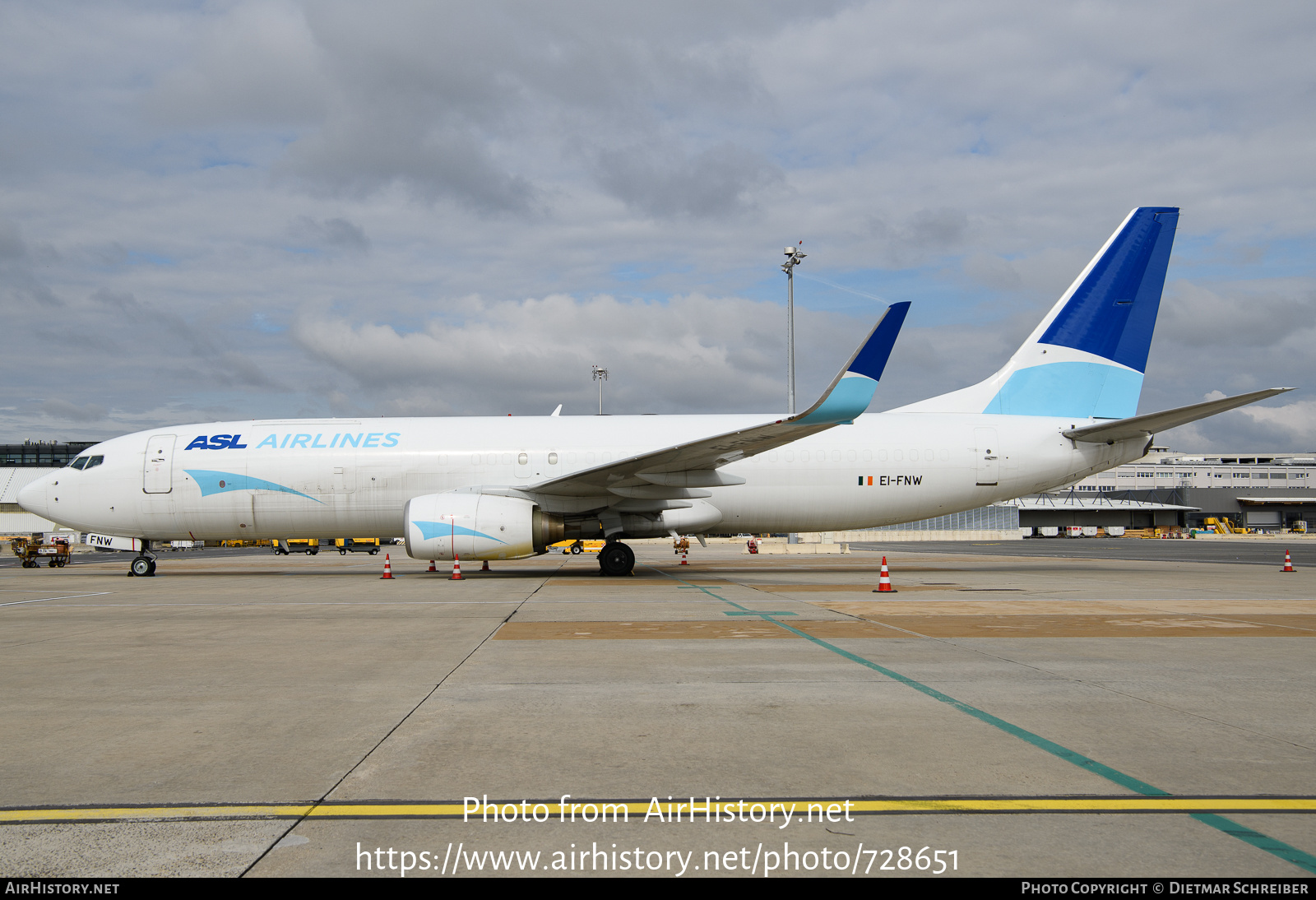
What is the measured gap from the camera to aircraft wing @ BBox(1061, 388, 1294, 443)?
16302 millimetres

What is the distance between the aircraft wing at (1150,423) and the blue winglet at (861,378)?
21.7 ft

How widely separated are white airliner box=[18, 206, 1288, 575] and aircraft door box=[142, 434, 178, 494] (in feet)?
0.14

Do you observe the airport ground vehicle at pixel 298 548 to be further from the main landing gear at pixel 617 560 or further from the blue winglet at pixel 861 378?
the blue winglet at pixel 861 378

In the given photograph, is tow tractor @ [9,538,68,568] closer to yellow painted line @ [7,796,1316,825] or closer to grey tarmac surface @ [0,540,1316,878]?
grey tarmac surface @ [0,540,1316,878]

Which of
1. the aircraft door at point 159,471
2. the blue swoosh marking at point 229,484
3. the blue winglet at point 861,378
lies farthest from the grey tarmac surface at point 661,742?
the aircraft door at point 159,471

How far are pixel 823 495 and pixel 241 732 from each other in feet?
52.0

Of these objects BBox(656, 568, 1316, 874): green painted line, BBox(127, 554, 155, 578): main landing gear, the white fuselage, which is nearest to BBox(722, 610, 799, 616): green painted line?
BBox(656, 568, 1316, 874): green painted line

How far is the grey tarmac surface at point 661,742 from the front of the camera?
3127 mm

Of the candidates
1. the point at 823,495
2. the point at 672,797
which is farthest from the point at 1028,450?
the point at 672,797

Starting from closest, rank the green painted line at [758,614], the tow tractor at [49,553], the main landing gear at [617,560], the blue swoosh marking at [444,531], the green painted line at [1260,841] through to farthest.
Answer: the green painted line at [1260,841] < the green painted line at [758,614] < the blue swoosh marking at [444,531] < the main landing gear at [617,560] < the tow tractor at [49,553]

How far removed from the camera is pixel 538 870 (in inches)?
116

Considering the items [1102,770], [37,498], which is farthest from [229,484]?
[1102,770]

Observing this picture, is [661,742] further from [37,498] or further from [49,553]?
[49,553]

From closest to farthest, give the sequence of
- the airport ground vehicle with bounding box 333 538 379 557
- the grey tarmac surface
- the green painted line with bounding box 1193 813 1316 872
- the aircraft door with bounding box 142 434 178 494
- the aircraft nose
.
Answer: the green painted line with bounding box 1193 813 1316 872 < the grey tarmac surface < the aircraft door with bounding box 142 434 178 494 < the aircraft nose < the airport ground vehicle with bounding box 333 538 379 557
